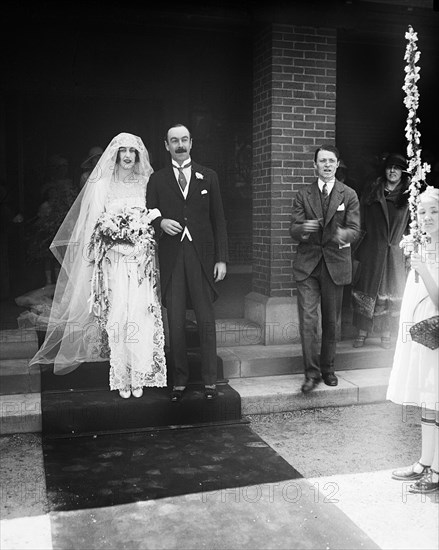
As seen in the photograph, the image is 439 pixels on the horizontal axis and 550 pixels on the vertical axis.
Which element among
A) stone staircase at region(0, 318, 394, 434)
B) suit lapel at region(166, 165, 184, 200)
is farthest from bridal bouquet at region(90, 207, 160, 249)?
stone staircase at region(0, 318, 394, 434)

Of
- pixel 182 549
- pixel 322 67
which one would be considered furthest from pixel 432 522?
pixel 322 67

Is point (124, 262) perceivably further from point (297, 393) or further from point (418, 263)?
point (418, 263)

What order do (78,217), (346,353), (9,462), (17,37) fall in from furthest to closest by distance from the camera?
(17,37), (346,353), (78,217), (9,462)

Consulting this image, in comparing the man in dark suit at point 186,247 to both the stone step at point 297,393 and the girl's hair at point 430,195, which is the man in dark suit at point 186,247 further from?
the girl's hair at point 430,195

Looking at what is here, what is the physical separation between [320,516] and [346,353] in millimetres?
3149

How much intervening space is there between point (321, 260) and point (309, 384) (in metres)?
1.12

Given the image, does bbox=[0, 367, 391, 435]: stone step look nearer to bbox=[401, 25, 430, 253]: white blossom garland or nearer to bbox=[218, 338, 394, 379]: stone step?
bbox=[218, 338, 394, 379]: stone step

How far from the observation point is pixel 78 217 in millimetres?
6004

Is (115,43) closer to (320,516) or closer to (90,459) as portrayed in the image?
(90,459)

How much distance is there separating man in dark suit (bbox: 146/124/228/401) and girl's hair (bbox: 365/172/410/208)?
191 centimetres

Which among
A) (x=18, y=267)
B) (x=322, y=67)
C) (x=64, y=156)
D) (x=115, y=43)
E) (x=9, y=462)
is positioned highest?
(x=115, y=43)

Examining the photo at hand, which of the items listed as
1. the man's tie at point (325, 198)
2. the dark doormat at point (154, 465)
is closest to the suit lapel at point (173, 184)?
the man's tie at point (325, 198)

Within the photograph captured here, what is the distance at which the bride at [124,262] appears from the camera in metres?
5.73

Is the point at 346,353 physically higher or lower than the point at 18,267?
lower
